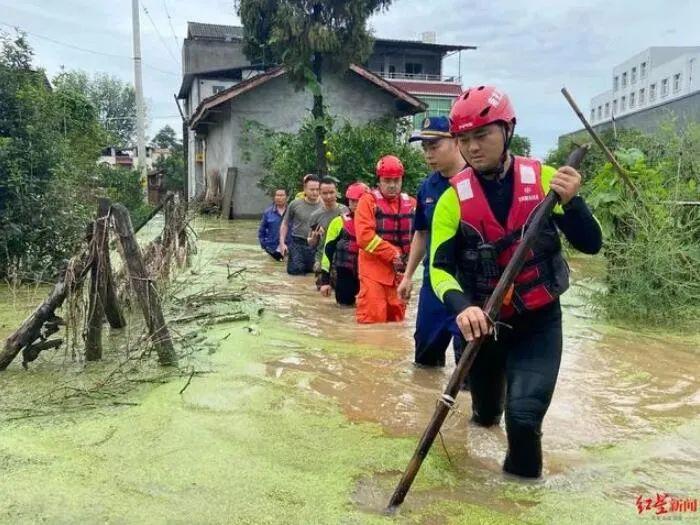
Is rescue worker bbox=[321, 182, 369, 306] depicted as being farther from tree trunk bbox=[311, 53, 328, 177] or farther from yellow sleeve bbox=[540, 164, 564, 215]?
tree trunk bbox=[311, 53, 328, 177]

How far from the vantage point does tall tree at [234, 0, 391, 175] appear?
20297 mm

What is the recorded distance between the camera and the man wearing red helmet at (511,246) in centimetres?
323

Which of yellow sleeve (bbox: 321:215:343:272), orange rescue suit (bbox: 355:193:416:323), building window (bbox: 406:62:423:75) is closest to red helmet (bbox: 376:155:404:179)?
orange rescue suit (bbox: 355:193:416:323)

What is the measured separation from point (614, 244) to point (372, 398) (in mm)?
4270

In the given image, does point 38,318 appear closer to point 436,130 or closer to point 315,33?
point 436,130

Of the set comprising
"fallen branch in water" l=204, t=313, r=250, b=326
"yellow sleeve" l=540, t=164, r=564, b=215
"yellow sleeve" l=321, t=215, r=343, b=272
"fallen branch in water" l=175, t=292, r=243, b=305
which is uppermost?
"yellow sleeve" l=540, t=164, r=564, b=215

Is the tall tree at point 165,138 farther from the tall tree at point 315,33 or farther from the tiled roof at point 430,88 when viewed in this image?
the tall tree at point 315,33

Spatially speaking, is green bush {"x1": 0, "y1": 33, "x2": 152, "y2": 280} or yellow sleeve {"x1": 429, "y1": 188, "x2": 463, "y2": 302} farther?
green bush {"x1": 0, "y1": 33, "x2": 152, "y2": 280}

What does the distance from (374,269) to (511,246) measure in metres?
3.43

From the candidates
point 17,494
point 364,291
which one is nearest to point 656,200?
point 364,291

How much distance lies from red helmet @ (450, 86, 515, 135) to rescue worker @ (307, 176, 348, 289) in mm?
5727

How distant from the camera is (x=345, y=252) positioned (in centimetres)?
795

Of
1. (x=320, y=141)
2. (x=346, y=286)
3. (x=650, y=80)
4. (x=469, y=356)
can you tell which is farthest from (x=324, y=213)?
(x=650, y=80)

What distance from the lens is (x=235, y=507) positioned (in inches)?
123
